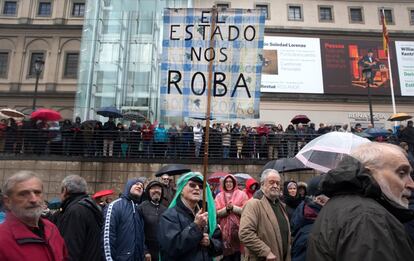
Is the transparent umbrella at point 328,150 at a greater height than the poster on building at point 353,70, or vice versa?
the poster on building at point 353,70

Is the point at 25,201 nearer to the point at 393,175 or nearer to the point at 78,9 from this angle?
the point at 393,175

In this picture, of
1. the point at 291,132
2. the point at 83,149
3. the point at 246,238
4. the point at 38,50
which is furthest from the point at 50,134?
the point at 38,50

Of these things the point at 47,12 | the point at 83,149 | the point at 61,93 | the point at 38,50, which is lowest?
the point at 83,149

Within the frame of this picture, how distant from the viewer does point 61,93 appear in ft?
112

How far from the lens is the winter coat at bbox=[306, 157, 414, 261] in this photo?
1.80 m

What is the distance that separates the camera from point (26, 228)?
304cm

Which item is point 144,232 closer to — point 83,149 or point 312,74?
point 83,149

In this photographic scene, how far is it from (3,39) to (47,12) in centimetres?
488

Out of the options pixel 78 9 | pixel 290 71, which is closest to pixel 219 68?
pixel 290 71

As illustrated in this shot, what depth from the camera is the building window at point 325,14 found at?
3362 centimetres

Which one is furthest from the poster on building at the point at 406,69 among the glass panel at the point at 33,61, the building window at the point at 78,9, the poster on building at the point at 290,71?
the glass panel at the point at 33,61

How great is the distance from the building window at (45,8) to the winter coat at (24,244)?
3773 centimetres

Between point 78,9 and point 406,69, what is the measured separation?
30.5 meters

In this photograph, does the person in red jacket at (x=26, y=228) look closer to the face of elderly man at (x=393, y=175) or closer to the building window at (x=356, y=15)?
the face of elderly man at (x=393, y=175)
